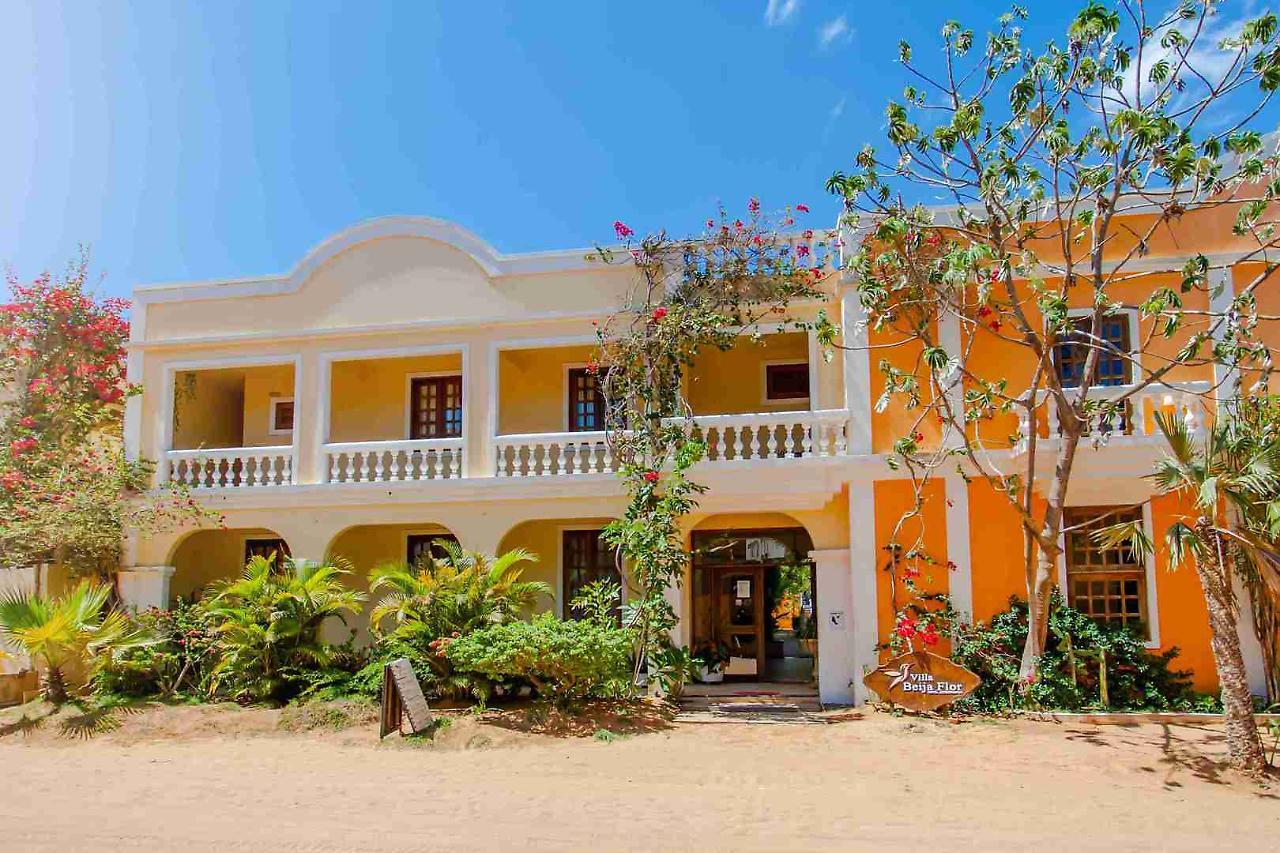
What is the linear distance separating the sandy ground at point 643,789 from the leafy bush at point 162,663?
4.70ft

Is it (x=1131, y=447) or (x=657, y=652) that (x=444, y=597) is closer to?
(x=657, y=652)

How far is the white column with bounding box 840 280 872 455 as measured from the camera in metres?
14.1

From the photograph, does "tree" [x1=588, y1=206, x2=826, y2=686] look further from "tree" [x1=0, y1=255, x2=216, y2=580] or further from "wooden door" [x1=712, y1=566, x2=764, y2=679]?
"tree" [x1=0, y1=255, x2=216, y2=580]

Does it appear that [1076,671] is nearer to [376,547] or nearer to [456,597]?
[456,597]

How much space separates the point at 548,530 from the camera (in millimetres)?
17297

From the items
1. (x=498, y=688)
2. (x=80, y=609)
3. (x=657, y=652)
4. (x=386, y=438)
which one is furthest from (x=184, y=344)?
(x=657, y=652)

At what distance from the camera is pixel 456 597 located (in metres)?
13.5

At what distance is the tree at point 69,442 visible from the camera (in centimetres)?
1524

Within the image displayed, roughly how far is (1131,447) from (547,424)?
28.6 ft

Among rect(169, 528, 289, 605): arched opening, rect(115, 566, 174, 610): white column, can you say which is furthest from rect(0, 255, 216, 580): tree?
rect(169, 528, 289, 605): arched opening

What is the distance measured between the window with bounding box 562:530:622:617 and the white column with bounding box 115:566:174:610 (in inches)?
248

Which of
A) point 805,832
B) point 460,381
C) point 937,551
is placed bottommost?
point 805,832

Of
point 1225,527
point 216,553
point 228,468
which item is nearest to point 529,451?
point 228,468

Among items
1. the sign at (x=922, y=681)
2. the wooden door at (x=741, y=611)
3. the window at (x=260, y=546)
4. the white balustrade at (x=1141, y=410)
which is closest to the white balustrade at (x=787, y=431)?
the white balustrade at (x=1141, y=410)
